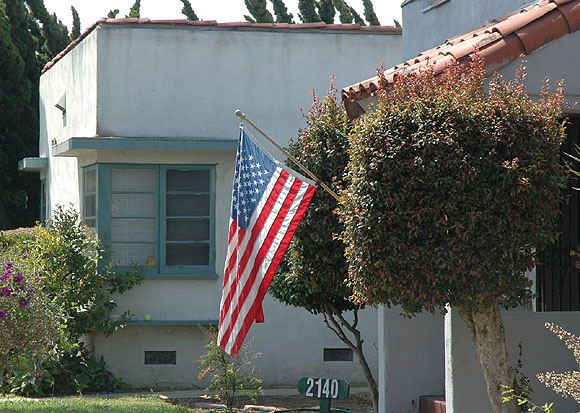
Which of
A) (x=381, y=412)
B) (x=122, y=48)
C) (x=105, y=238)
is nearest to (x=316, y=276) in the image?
(x=381, y=412)

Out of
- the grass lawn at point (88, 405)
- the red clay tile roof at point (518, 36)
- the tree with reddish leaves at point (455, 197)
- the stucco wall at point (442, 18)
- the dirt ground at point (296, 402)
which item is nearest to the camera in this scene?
the tree with reddish leaves at point (455, 197)

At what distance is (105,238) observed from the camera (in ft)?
41.9

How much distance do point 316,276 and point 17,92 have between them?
1366 cm

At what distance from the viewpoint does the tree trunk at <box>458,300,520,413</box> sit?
21.0 feet

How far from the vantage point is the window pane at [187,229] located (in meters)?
13.1

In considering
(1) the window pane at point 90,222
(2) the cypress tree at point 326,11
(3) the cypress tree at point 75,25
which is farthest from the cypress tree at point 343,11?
(1) the window pane at point 90,222

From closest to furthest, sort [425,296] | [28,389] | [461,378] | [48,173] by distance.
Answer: [425,296] < [461,378] < [28,389] < [48,173]

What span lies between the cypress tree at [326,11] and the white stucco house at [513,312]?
16.9 meters

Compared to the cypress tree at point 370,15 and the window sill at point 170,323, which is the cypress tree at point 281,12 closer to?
the cypress tree at point 370,15

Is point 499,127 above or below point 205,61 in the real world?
below

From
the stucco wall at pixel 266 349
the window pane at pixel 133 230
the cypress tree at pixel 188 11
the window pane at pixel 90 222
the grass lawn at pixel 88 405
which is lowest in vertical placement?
the grass lawn at pixel 88 405

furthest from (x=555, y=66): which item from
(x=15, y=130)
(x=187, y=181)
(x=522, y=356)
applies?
(x=15, y=130)

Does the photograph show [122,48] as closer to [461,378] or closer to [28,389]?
[28,389]

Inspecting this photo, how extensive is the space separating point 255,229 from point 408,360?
2252 millimetres
